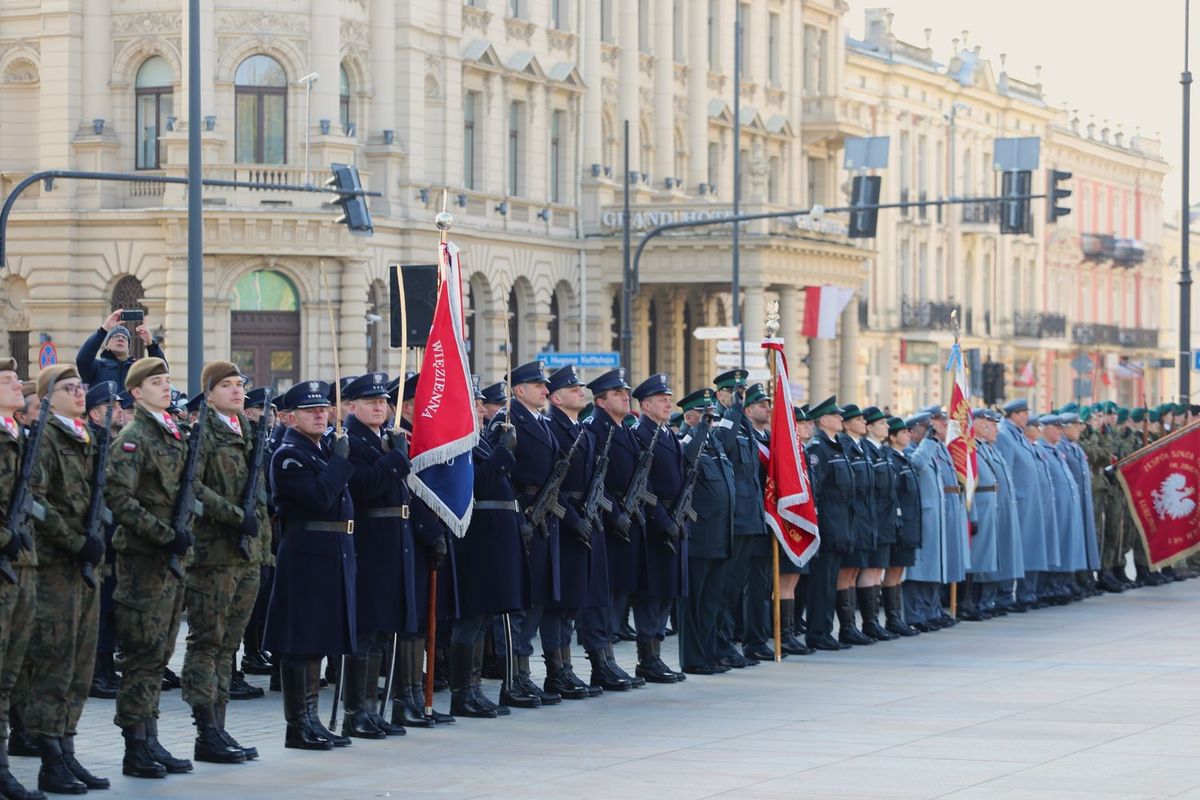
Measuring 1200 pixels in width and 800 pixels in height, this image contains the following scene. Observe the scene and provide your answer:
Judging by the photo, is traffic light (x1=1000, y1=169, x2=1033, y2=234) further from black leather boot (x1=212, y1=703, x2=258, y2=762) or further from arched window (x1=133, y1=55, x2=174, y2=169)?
black leather boot (x1=212, y1=703, x2=258, y2=762)

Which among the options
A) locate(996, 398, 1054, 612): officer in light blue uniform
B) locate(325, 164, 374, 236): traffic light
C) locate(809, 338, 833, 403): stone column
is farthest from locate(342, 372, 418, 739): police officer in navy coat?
locate(809, 338, 833, 403): stone column

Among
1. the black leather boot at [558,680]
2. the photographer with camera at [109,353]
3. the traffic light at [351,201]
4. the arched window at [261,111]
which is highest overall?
the arched window at [261,111]

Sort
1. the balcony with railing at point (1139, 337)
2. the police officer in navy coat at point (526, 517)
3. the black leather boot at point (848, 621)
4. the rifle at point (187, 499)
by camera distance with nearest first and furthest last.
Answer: the rifle at point (187, 499) < the police officer in navy coat at point (526, 517) < the black leather boot at point (848, 621) < the balcony with railing at point (1139, 337)

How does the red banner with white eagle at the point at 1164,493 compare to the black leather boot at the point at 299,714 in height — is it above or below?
above

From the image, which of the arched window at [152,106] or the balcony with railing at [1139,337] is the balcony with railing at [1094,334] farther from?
the arched window at [152,106]

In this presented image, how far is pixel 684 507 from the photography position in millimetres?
17000

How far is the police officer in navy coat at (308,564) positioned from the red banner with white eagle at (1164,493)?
1470 cm

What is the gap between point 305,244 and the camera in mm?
43531

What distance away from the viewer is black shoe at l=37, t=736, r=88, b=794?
11734 mm

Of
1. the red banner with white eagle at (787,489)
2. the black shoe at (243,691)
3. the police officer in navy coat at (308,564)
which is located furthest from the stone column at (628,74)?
the police officer in navy coat at (308,564)

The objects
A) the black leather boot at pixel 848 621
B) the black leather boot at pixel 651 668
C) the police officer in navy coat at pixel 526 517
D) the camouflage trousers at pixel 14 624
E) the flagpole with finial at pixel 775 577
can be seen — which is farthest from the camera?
the black leather boot at pixel 848 621

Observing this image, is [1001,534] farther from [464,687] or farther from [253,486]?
[253,486]

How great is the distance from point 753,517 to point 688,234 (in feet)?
117

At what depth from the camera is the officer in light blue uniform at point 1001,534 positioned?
22906mm
